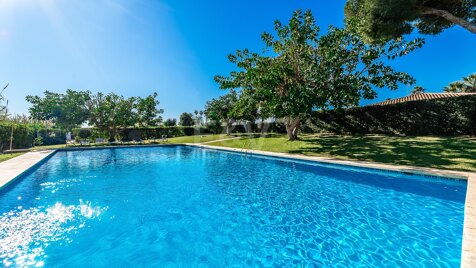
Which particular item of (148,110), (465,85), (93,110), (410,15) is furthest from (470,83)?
(93,110)

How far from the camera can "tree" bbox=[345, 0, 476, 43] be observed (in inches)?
370

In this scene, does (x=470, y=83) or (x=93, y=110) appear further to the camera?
(x=470, y=83)

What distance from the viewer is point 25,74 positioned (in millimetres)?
16375

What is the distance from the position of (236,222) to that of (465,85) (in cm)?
4065

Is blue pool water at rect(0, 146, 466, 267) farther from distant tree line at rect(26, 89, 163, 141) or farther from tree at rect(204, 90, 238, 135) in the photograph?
tree at rect(204, 90, 238, 135)

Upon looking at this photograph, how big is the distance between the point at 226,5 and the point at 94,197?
51.1ft

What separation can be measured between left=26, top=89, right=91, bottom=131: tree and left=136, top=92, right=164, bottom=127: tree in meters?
5.56

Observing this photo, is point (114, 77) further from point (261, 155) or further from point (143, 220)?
point (143, 220)

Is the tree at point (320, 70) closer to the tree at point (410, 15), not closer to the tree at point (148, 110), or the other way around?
the tree at point (410, 15)

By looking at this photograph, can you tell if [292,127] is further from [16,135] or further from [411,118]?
[16,135]

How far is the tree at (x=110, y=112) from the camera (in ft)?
77.3

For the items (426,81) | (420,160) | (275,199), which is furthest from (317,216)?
(426,81)

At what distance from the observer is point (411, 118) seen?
1711 centimetres

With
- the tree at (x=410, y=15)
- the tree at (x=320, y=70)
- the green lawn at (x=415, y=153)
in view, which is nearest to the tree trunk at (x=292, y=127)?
the tree at (x=320, y=70)
